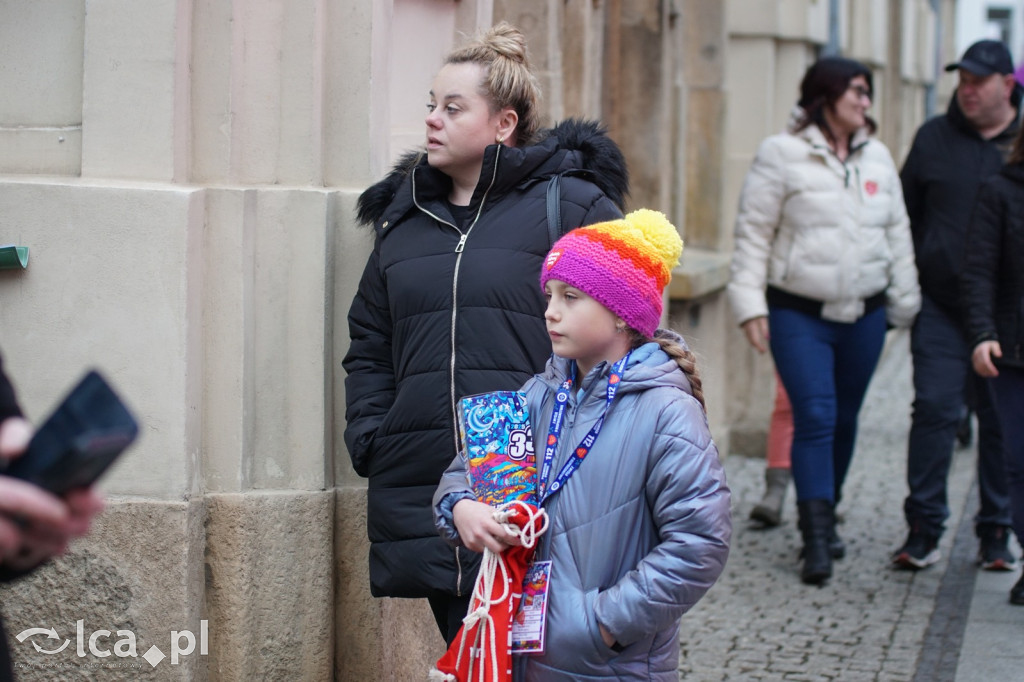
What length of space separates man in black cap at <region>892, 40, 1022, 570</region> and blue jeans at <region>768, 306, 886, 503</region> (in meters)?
0.27

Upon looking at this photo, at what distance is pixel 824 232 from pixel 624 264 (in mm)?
3483

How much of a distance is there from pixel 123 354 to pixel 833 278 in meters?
3.19

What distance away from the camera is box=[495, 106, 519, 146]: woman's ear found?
13.4 feet

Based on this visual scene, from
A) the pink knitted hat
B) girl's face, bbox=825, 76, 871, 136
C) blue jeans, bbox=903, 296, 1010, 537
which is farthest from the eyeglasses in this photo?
the pink knitted hat

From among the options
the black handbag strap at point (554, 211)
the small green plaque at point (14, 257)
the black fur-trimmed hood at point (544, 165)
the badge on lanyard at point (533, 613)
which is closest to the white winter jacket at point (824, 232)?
the black fur-trimmed hood at point (544, 165)

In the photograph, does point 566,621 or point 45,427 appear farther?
point 566,621

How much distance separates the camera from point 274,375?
4.67m

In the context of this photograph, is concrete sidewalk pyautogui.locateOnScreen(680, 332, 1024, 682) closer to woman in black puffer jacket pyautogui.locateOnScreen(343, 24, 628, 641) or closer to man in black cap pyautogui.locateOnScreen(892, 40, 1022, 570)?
man in black cap pyautogui.locateOnScreen(892, 40, 1022, 570)

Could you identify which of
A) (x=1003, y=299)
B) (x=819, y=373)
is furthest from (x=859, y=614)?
(x=1003, y=299)

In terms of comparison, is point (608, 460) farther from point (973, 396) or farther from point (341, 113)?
point (973, 396)

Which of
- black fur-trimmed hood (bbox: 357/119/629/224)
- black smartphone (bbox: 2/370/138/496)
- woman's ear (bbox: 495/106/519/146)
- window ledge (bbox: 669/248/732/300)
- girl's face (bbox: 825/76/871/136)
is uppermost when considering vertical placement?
girl's face (bbox: 825/76/871/136)

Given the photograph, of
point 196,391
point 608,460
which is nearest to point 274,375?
point 196,391

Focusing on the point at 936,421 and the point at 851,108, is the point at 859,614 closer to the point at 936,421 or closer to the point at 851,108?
the point at 936,421

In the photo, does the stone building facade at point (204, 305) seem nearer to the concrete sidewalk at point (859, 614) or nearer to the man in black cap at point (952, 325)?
the concrete sidewalk at point (859, 614)
